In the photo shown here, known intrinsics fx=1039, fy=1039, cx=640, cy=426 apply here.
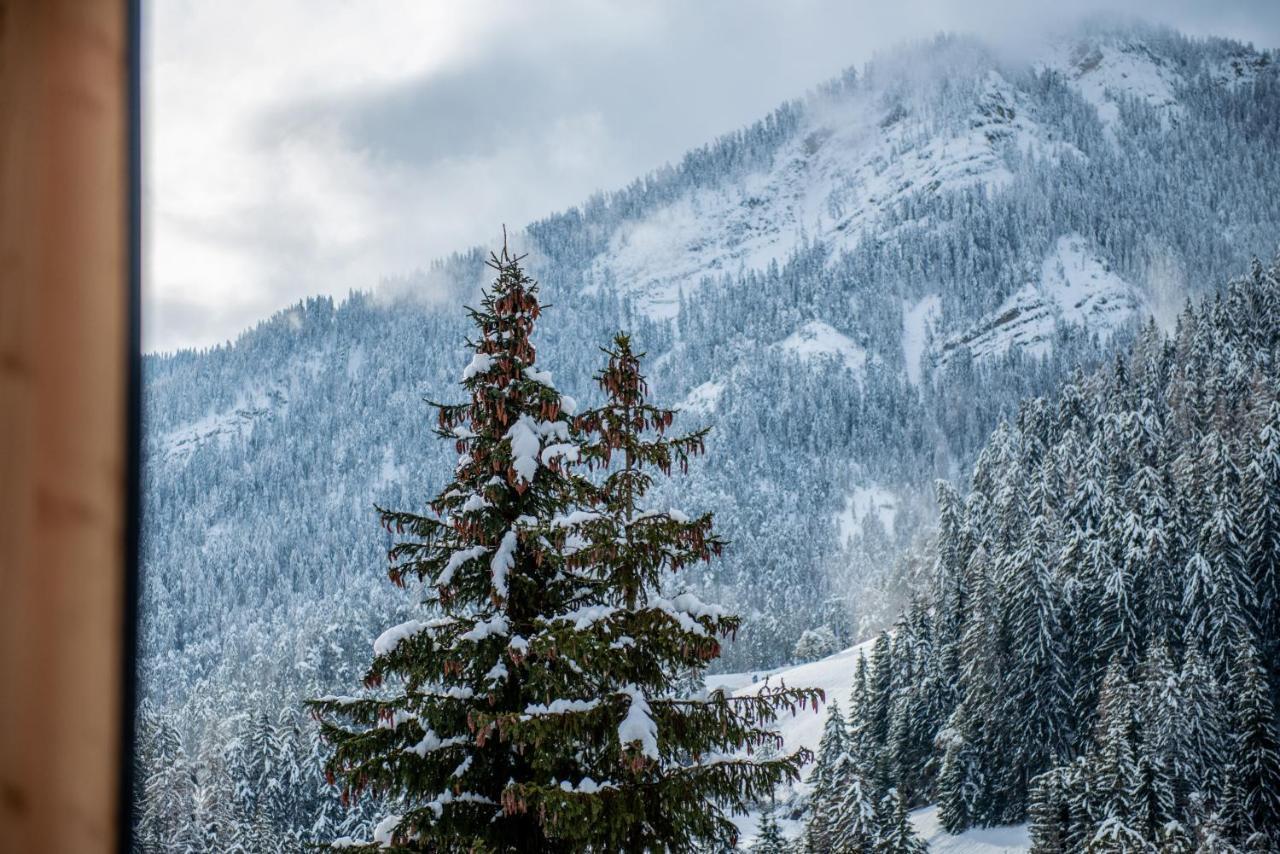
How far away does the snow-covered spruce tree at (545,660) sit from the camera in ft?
24.0

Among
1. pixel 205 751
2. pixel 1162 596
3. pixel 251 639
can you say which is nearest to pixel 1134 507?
pixel 1162 596

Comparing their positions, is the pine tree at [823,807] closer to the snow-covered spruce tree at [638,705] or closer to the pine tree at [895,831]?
the pine tree at [895,831]

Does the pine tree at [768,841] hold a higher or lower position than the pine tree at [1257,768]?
lower

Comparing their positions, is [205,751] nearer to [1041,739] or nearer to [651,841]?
[1041,739]

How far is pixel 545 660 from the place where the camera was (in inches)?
304

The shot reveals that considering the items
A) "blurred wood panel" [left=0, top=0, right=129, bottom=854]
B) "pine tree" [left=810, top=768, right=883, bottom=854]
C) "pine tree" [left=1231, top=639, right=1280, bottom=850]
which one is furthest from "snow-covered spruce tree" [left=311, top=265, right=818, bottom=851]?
"pine tree" [left=1231, top=639, right=1280, bottom=850]

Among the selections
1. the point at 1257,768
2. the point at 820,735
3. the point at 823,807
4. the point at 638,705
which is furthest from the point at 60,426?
the point at 820,735

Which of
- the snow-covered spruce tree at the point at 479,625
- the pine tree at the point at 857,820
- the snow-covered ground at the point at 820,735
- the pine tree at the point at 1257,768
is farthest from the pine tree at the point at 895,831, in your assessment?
the snow-covered spruce tree at the point at 479,625

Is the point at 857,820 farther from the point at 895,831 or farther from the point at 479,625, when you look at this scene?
the point at 479,625

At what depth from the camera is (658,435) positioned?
8.42 m

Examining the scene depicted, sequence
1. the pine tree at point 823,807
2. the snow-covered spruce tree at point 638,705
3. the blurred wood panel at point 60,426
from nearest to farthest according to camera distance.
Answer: the blurred wood panel at point 60,426, the snow-covered spruce tree at point 638,705, the pine tree at point 823,807

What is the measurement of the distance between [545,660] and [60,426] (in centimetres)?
676

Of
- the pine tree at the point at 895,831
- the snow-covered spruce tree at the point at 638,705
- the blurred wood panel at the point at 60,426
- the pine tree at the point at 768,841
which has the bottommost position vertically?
the pine tree at the point at 768,841

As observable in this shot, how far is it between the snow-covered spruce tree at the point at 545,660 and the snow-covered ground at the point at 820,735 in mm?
853
